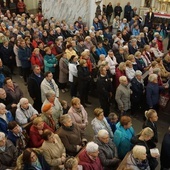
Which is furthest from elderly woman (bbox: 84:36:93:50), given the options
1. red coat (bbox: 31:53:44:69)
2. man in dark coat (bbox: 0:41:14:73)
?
man in dark coat (bbox: 0:41:14:73)

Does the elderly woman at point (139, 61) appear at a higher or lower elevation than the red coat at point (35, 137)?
higher

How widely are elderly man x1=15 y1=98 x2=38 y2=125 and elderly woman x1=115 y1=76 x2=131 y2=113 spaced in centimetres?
214

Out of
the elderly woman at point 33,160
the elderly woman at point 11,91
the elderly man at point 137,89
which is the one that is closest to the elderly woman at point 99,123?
the elderly woman at point 33,160

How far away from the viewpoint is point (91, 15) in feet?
42.6

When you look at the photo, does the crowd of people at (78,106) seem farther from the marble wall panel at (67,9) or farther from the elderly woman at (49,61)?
the marble wall panel at (67,9)

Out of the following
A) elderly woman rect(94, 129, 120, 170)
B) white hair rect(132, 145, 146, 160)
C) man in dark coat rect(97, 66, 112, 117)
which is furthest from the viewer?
man in dark coat rect(97, 66, 112, 117)

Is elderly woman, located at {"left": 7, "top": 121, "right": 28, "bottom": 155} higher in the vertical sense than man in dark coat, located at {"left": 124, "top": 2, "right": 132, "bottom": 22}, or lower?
lower

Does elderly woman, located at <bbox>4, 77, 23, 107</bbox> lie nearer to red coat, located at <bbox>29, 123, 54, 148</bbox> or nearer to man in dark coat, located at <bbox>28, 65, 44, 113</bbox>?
man in dark coat, located at <bbox>28, 65, 44, 113</bbox>

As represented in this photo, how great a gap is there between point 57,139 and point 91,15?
9.45 m

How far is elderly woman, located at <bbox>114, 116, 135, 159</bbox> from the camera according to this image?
480 cm

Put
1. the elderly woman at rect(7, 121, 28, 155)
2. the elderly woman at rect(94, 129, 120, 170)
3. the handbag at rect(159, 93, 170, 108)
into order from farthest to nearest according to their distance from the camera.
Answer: the handbag at rect(159, 93, 170, 108) → the elderly woman at rect(7, 121, 28, 155) → the elderly woman at rect(94, 129, 120, 170)

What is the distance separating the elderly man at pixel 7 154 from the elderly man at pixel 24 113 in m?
0.83

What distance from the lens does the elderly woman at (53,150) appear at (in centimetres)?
438

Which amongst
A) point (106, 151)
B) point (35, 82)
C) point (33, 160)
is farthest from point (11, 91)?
point (106, 151)
